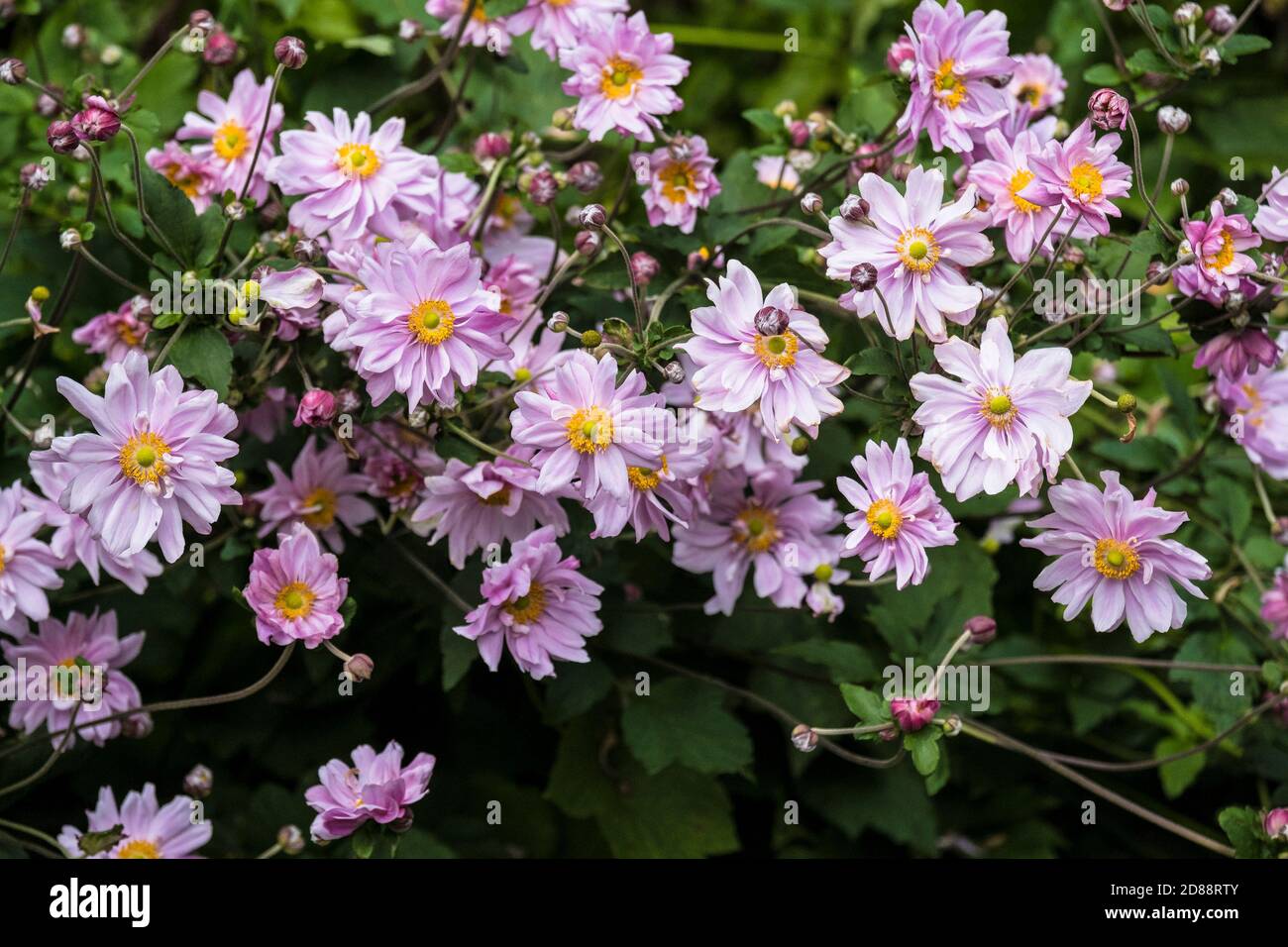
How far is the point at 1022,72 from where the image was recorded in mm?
1778

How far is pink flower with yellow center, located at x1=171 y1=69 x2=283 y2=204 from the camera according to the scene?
1662 mm

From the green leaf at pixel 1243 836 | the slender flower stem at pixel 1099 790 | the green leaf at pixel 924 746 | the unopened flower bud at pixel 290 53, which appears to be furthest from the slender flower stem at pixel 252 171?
the green leaf at pixel 1243 836

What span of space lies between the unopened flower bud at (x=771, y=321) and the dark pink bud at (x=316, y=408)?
48cm

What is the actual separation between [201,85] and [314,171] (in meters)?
1.02

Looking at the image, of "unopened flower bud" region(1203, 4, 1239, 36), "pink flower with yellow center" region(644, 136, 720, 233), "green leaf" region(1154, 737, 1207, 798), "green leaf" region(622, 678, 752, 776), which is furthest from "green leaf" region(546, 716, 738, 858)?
"unopened flower bud" region(1203, 4, 1239, 36)

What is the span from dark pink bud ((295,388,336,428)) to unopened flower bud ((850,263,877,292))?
0.58 m

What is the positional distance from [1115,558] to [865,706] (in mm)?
319

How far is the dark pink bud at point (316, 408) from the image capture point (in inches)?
53.9

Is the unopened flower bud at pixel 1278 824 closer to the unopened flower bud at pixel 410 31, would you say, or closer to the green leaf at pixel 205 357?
the green leaf at pixel 205 357

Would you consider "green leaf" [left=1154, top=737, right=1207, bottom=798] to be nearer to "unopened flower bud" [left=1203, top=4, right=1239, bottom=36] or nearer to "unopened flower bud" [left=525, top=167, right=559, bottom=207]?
"unopened flower bud" [left=1203, top=4, right=1239, bottom=36]

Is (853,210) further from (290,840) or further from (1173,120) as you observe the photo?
(290,840)
